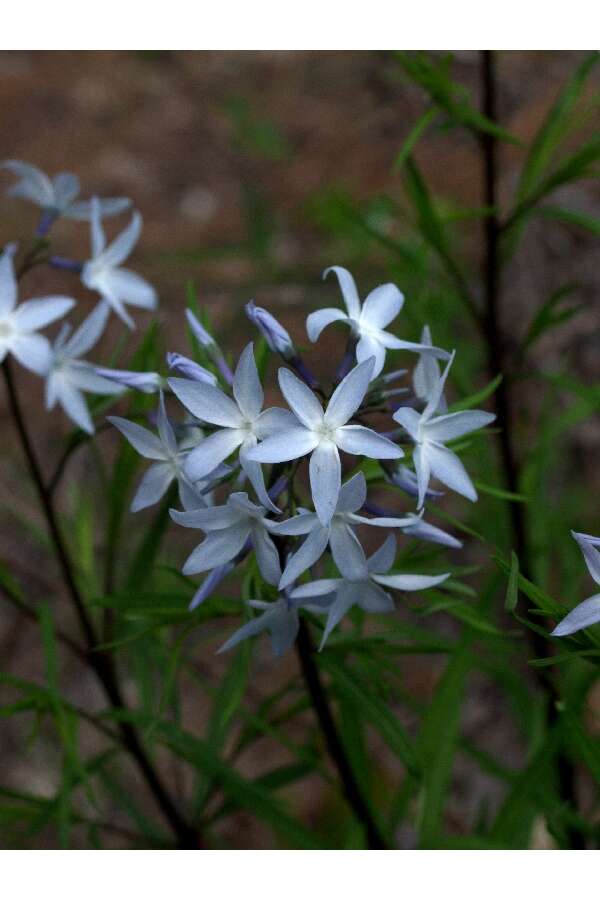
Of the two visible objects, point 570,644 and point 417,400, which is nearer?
point 570,644

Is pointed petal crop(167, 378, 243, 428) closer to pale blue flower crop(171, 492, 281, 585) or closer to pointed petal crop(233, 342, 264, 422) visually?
pointed petal crop(233, 342, 264, 422)

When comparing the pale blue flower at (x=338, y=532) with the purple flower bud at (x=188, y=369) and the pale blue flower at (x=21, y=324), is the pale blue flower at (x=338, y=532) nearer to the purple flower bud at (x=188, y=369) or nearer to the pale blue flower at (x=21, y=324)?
the purple flower bud at (x=188, y=369)

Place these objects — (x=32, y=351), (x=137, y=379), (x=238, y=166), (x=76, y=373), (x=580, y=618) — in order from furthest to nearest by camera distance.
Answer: (x=238, y=166) < (x=76, y=373) < (x=32, y=351) < (x=137, y=379) < (x=580, y=618)

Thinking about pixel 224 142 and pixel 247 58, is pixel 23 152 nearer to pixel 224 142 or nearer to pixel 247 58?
pixel 224 142

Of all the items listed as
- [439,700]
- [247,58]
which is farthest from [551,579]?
[247,58]

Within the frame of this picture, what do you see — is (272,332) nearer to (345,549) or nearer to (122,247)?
(345,549)

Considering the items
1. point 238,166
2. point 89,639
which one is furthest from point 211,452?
point 238,166
